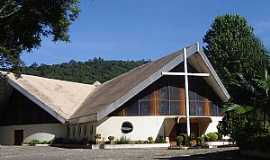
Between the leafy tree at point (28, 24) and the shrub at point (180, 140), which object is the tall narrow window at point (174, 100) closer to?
the shrub at point (180, 140)

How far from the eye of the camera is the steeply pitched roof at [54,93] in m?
39.9

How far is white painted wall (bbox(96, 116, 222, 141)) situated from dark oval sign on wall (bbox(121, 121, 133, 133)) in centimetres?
20

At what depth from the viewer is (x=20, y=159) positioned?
2239 cm

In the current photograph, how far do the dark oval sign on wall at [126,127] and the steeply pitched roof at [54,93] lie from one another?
19.3ft

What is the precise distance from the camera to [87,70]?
282 ft

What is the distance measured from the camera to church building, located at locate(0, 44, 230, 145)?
35.2 meters

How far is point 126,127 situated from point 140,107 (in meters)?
1.84

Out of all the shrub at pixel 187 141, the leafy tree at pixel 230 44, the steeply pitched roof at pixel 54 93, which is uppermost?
the leafy tree at pixel 230 44

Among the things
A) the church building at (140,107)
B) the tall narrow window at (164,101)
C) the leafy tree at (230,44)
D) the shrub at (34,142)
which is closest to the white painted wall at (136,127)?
the church building at (140,107)

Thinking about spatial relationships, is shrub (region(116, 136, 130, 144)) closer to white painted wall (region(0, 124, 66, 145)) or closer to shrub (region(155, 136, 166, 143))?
shrub (region(155, 136, 166, 143))

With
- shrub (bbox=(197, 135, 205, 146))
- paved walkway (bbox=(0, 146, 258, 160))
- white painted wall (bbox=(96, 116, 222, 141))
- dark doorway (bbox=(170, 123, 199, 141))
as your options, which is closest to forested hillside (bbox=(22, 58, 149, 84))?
dark doorway (bbox=(170, 123, 199, 141))

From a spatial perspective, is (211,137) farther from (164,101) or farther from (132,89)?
(132,89)

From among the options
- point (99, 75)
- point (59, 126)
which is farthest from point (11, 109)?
point (99, 75)

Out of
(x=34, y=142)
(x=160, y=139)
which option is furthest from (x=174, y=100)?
(x=34, y=142)
